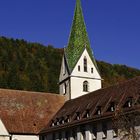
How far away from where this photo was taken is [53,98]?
71.0 metres

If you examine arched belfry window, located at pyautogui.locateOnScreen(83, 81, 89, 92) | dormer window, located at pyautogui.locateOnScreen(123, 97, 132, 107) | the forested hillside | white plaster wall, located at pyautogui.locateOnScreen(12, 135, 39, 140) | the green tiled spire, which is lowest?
white plaster wall, located at pyautogui.locateOnScreen(12, 135, 39, 140)

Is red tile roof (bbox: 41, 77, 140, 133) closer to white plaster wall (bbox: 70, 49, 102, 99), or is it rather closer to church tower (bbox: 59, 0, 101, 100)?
white plaster wall (bbox: 70, 49, 102, 99)

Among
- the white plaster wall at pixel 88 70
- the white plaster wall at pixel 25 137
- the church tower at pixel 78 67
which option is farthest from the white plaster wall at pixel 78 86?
the white plaster wall at pixel 25 137

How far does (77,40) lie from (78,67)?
16.4 ft

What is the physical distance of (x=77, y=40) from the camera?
240 ft

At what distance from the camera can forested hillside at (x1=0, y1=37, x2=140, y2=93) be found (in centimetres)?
12481

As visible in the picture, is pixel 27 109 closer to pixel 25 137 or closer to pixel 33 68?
pixel 25 137

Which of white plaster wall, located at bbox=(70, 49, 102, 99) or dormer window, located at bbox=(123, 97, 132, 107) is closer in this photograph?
dormer window, located at bbox=(123, 97, 132, 107)

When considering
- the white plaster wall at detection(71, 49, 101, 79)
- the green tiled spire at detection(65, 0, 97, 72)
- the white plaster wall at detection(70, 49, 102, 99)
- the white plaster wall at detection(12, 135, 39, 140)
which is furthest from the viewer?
the green tiled spire at detection(65, 0, 97, 72)

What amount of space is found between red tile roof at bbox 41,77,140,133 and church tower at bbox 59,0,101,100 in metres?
5.32

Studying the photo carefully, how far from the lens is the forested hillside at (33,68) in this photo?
12481 centimetres

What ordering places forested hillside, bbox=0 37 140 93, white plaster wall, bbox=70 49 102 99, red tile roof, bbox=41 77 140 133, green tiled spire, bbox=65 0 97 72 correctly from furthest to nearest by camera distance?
forested hillside, bbox=0 37 140 93
green tiled spire, bbox=65 0 97 72
white plaster wall, bbox=70 49 102 99
red tile roof, bbox=41 77 140 133

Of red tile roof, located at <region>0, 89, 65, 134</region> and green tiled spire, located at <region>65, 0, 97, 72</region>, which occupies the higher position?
green tiled spire, located at <region>65, 0, 97, 72</region>

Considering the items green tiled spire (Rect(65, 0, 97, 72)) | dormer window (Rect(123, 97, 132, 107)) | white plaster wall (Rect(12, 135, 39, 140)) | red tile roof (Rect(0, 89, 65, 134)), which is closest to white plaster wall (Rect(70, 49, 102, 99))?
green tiled spire (Rect(65, 0, 97, 72))
